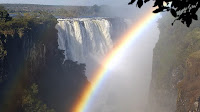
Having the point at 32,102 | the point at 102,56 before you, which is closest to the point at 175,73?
the point at 32,102

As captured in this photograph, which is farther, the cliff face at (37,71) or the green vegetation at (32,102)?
the green vegetation at (32,102)

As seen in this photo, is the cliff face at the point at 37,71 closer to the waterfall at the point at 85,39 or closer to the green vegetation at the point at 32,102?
the green vegetation at the point at 32,102

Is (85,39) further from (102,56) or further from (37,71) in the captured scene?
(37,71)

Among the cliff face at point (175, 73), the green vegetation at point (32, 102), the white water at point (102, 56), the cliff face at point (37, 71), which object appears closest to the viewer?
the cliff face at point (37, 71)

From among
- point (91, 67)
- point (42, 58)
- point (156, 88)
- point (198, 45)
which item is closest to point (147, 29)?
point (91, 67)

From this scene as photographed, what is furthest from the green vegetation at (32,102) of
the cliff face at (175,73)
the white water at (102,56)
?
the white water at (102,56)

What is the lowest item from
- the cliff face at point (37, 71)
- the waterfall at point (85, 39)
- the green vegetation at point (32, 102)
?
the green vegetation at point (32, 102)

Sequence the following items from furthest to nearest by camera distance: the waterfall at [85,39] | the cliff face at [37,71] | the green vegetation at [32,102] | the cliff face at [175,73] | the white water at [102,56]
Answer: the white water at [102,56], the waterfall at [85,39], the cliff face at [175,73], the green vegetation at [32,102], the cliff face at [37,71]

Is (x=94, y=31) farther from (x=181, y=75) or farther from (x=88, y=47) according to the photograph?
(x=181, y=75)
